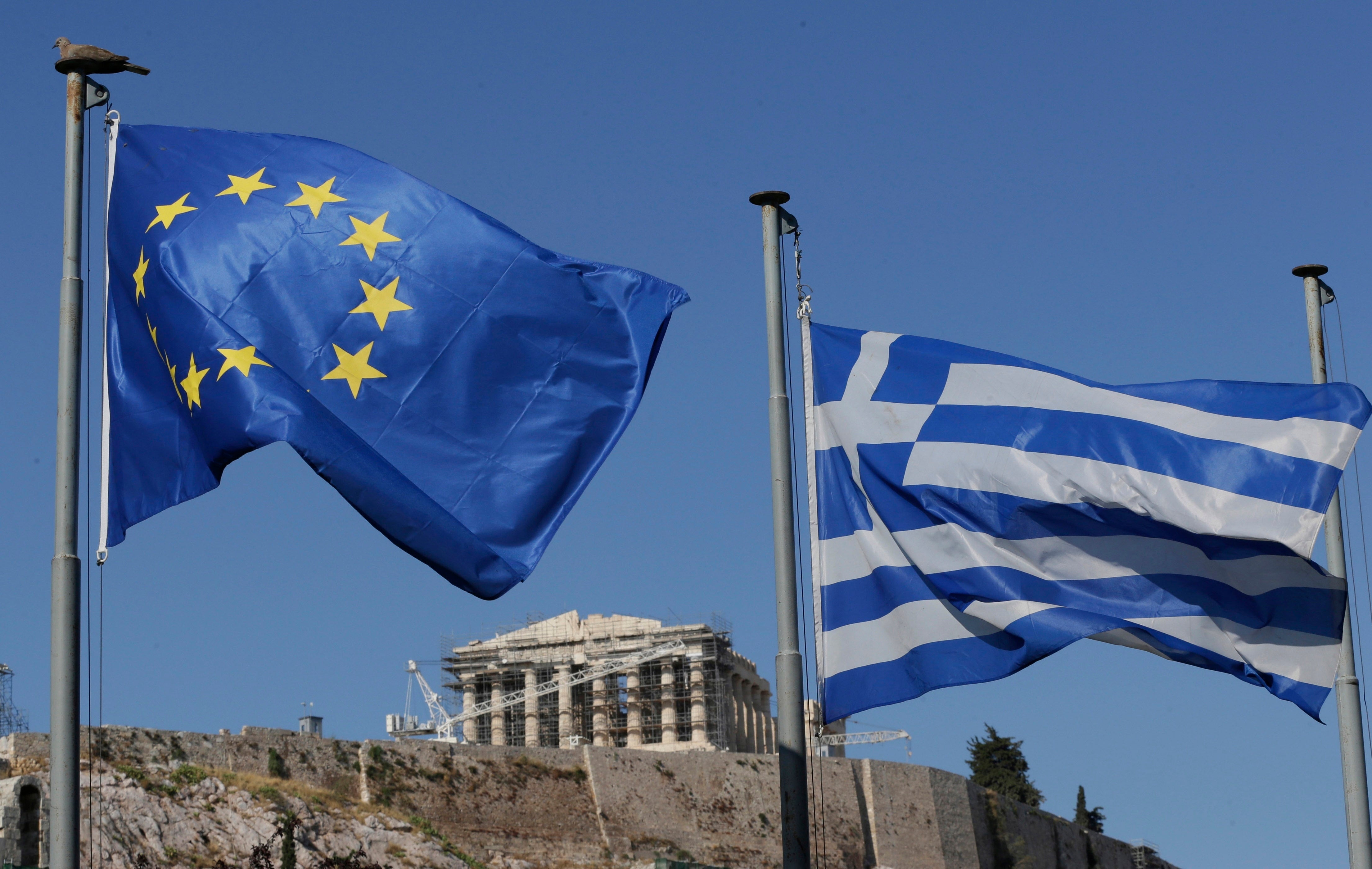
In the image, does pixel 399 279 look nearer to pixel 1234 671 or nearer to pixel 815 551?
pixel 815 551

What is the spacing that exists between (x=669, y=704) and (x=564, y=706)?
4.25 meters

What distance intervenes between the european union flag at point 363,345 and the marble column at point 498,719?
6195 cm

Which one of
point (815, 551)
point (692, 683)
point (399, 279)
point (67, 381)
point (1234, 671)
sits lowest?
point (1234, 671)

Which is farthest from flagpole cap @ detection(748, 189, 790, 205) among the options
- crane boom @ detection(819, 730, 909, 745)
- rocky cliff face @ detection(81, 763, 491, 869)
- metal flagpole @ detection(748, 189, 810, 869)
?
crane boom @ detection(819, 730, 909, 745)

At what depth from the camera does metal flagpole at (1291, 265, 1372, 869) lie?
12.7 metres

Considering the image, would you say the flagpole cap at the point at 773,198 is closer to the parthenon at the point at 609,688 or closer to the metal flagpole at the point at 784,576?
the metal flagpole at the point at 784,576

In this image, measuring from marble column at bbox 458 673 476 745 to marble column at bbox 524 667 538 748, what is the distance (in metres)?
2.23

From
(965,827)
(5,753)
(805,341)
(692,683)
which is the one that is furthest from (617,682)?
(805,341)

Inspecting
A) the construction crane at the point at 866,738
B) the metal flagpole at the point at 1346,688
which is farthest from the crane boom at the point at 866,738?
the metal flagpole at the point at 1346,688

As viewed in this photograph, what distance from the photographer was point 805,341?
10641 mm

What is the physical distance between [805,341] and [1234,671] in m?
3.09

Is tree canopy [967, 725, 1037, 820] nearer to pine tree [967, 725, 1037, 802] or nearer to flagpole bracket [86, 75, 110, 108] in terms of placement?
pine tree [967, 725, 1037, 802]

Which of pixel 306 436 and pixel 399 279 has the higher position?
pixel 399 279

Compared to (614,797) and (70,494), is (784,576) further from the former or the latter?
(614,797)
